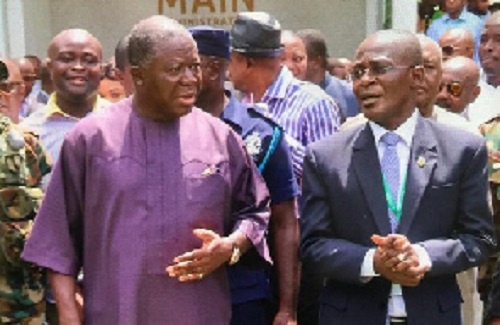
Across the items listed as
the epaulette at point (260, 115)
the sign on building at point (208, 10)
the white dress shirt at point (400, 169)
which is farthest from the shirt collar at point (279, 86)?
the sign on building at point (208, 10)

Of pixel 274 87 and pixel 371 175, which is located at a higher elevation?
pixel 274 87

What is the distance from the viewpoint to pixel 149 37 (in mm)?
3443

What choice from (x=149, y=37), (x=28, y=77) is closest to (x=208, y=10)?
(x=28, y=77)

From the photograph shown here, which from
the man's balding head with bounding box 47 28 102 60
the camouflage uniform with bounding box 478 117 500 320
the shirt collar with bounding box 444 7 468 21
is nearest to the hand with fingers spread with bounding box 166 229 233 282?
the camouflage uniform with bounding box 478 117 500 320

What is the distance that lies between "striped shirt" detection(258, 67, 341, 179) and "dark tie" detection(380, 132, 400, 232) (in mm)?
1310

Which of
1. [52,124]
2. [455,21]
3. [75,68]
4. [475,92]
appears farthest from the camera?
[455,21]

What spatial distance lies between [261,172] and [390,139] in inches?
24.2

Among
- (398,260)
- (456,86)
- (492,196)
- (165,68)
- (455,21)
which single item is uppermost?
(165,68)

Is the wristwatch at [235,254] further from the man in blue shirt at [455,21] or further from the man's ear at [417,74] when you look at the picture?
the man in blue shirt at [455,21]

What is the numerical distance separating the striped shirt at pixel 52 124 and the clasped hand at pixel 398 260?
247cm

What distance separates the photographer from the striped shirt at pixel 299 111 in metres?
5.14

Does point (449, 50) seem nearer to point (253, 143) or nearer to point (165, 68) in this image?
point (253, 143)

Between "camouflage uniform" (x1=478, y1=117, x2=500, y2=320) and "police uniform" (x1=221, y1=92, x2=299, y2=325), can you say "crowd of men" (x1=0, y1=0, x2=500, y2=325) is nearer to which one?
"police uniform" (x1=221, y1=92, x2=299, y2=325)

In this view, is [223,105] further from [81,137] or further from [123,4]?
[123,4]
